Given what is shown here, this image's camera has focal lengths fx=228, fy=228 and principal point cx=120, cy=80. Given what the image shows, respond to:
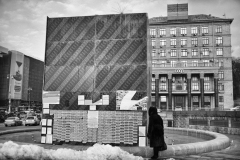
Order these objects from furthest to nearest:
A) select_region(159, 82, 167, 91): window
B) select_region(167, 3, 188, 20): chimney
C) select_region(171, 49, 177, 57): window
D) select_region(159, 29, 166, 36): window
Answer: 1. select_region(159, 29, 166, 36): window
2. select_region(167, 3, 188, 20): chimney
3. select_region(171, 49, 177, 57): window
4. select_region(159, 82, 167, 91): window

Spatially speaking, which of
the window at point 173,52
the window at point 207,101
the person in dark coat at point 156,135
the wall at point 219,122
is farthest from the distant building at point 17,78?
the person in dark coat at point 156,135

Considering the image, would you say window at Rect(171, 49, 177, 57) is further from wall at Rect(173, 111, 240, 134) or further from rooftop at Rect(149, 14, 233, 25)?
wall at Rect(173, 111, 240, 134)

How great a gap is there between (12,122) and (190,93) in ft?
127

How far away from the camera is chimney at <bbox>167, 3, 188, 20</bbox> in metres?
60.6

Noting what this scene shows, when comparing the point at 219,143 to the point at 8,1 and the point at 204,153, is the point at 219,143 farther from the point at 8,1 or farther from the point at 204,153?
the point at 8,1

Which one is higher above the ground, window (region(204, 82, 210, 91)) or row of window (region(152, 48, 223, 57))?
row of window (region(152, 48, 223, 57))

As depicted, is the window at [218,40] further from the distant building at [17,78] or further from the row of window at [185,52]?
the distant building at [17,78]

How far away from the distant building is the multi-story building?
5624cm

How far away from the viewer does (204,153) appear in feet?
26.2

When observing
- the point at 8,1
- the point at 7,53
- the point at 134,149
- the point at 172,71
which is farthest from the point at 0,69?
the point at 134,149

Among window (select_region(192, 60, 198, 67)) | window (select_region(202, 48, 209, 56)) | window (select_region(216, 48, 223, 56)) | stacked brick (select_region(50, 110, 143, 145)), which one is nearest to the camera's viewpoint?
stacked brick (select_region(50, 110, 143, 145))

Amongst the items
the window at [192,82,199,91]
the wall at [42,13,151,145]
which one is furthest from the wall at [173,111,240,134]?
the window at [192,82,199,91]

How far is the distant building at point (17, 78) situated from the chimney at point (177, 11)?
60354 mm

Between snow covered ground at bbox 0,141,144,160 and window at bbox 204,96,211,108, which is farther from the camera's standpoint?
window at bbox 204,96,211,108
